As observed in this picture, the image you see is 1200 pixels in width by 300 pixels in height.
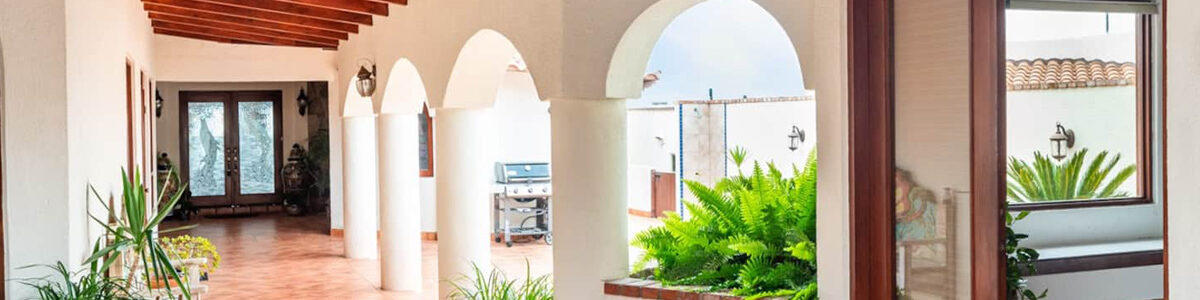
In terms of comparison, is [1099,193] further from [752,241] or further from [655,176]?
[655,176]

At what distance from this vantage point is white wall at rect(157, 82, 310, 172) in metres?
17.5

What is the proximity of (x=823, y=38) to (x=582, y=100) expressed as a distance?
1901 millimetres

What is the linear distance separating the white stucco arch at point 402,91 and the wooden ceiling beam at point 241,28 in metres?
1.98

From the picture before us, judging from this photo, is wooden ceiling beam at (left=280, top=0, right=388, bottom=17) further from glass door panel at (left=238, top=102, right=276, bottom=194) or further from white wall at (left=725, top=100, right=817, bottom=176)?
glass door panel at (left=238, top=102, right=276, bottom=194)

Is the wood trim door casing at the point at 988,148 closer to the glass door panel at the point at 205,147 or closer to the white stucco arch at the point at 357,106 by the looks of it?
the white stucco arch at the point at 357,106

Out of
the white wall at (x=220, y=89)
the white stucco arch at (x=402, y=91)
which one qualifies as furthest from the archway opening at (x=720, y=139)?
the white wall at (x=220, y=89)

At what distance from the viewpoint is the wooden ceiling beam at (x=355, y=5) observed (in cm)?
940

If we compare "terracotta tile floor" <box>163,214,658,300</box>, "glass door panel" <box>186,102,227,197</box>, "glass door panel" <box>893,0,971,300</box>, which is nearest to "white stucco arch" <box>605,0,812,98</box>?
"glass door panel" <box>893,0,971,300</box>

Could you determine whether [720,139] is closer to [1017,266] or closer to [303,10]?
[303,10]

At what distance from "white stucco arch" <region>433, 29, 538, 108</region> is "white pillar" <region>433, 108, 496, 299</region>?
109 millimetres

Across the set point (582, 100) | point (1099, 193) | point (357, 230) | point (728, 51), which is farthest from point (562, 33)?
point (357, 230)

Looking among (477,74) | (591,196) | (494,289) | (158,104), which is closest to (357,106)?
(477,74)
